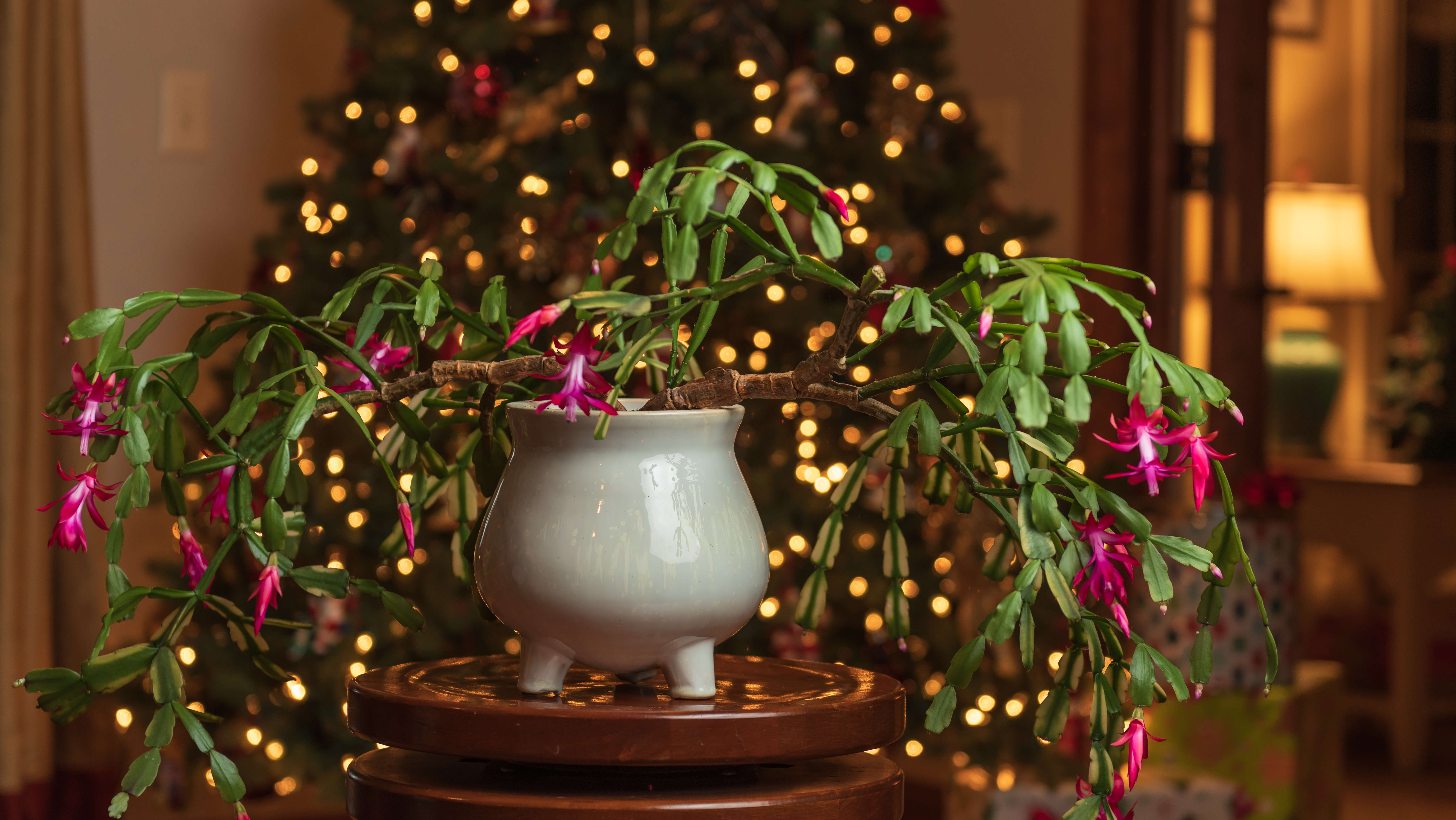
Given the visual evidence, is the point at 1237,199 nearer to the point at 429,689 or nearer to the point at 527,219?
the point at 527,219

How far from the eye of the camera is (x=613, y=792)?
0.74m

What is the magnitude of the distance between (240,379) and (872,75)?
57.0 inches

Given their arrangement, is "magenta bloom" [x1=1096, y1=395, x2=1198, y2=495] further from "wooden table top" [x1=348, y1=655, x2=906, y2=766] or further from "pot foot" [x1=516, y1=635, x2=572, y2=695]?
"pot foot" [x1=516, y1=635, x2=572, y2=695]

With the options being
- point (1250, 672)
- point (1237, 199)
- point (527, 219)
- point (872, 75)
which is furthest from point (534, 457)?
point (1237, 199)

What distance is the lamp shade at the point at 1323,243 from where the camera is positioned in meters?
3.27

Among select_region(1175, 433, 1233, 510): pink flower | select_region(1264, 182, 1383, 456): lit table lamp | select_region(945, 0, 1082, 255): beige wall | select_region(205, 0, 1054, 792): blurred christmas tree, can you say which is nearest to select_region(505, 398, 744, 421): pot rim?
select_region(1175, 433, 1233, 510): pink flower

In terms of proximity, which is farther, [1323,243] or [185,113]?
[1323,243]

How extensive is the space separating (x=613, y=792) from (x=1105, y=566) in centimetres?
27

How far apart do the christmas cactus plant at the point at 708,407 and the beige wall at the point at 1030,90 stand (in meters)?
1.96

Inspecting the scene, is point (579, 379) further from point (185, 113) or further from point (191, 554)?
point (185, 113)

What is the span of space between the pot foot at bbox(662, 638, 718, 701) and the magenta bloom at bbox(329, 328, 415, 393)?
8.9 inches

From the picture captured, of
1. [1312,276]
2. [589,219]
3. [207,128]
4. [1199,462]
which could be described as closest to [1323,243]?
[1312,276]

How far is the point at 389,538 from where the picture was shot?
933 millimetres

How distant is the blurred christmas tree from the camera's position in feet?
6.15
